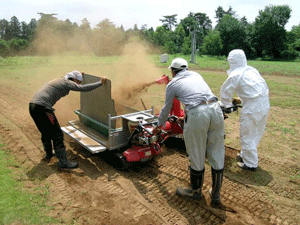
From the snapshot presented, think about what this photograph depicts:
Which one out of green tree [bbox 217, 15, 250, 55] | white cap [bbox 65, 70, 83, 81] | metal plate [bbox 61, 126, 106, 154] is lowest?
metal plate [bbox 61, 126, 106, 154]

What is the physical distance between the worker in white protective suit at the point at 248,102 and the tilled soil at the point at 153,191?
460 mm

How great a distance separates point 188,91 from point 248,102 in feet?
5.90

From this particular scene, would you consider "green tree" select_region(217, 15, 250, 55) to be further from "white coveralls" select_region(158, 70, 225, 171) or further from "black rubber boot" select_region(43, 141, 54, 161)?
"white coveralls" select_region(158, 70, 225, 171)

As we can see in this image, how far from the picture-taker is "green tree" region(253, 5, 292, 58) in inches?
1875

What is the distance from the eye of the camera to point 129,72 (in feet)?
29.7

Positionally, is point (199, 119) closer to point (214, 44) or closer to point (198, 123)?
point (198, 123)

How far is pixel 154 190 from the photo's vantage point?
425cm

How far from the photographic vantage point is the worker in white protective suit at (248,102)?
4793 millimetres

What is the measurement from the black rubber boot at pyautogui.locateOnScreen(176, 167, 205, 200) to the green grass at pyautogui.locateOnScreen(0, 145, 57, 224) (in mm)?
1940

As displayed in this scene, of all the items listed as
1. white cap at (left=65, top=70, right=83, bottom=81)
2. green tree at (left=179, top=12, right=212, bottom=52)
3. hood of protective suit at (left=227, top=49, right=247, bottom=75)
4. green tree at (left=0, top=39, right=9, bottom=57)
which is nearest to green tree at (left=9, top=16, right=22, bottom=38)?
green tree at (left=0, top=39, right=9, bottom=57)

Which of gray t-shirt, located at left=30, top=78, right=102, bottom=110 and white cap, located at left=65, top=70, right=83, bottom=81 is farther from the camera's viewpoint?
white cap, located at left=65, top=70, right=83, bottom=81

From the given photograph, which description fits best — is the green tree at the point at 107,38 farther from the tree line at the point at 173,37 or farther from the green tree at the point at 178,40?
the green tree at the point at 178,40

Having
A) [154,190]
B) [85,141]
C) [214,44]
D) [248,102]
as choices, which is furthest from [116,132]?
[214,44]

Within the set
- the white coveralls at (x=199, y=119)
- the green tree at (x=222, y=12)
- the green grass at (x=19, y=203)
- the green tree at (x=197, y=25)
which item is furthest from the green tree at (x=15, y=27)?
the white coveralls at (x=199, y=119)
